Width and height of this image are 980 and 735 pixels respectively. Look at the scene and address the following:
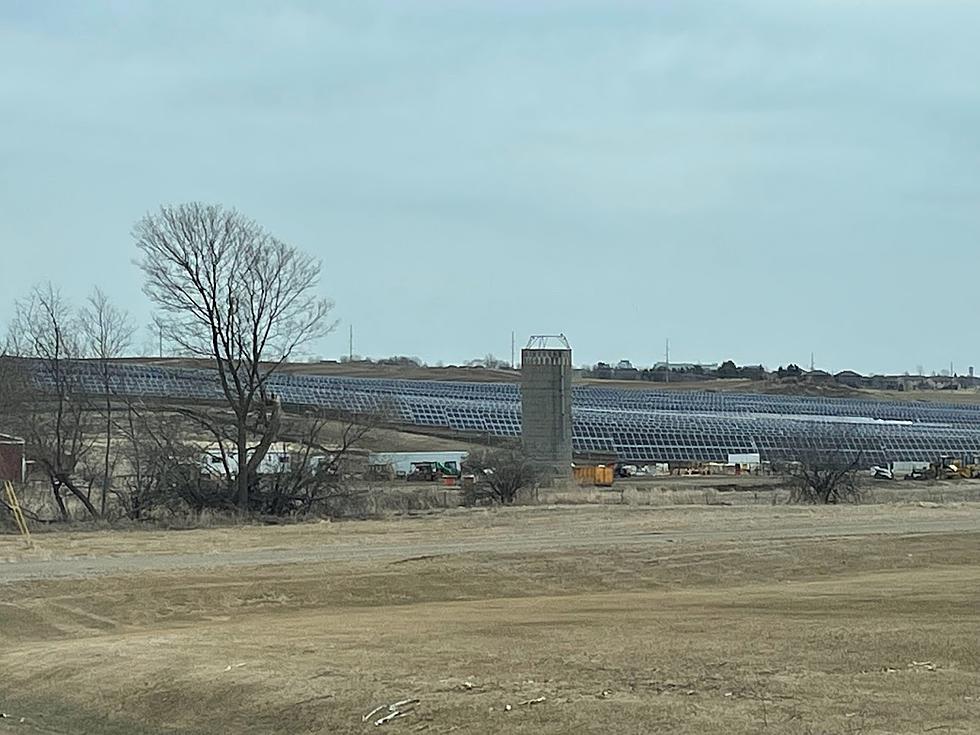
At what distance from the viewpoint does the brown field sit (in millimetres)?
14164

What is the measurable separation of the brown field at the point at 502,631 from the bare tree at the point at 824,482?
66.0 feet

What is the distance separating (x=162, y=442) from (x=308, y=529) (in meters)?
10.3

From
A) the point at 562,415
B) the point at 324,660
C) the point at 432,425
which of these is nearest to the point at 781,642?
the point at 324,660

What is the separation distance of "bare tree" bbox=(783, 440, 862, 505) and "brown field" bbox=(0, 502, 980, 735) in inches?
792

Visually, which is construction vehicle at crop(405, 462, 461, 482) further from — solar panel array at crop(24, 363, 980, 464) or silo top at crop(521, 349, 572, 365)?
silo top at crop(521, 349, 572, 365)

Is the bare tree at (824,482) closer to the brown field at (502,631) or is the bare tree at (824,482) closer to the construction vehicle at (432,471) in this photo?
the brown field at (502,631)

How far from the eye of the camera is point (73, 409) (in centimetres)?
5725

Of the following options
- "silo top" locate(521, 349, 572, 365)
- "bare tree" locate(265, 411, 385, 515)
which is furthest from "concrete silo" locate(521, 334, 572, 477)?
"bare tree" locate(265, 411, 385, 515)

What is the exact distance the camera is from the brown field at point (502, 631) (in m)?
14.2

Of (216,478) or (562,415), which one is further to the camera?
(562,415)

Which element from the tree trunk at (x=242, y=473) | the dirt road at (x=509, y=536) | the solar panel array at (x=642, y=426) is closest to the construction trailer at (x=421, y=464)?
the solar panel array at (x=642, y=426)

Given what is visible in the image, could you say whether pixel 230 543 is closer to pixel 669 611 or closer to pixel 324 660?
pixel 669 611

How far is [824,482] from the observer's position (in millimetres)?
64750

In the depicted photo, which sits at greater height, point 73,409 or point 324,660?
point 73,409
